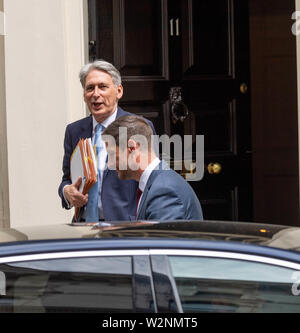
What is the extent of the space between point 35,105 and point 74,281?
4462 mm

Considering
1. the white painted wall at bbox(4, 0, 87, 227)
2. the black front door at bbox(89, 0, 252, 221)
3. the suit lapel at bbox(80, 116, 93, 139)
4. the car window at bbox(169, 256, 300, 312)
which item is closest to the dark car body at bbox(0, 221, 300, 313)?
the car window at bbox(169, 256, 300, 312)

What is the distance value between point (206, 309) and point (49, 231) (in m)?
0.81

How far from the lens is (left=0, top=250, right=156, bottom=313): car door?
3.83 meters

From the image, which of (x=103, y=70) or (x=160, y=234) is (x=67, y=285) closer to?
(x=160, y=234)

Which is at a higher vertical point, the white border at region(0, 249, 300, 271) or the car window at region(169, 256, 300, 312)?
the white border at region(0, 249, 300, 271)

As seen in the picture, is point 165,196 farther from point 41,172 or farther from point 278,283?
point 41,172

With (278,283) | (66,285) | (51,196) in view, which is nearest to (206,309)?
(278,283)

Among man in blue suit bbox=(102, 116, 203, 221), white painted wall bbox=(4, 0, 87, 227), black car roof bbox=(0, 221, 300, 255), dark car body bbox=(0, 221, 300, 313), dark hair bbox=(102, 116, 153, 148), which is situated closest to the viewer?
dark car body bbox=(0, 221, 300, 313)

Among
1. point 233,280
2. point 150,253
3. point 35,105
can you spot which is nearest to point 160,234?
point 150,253

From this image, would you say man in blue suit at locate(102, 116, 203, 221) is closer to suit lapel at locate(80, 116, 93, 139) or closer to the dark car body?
suit lapel at locate(80, 116, 93, 139)

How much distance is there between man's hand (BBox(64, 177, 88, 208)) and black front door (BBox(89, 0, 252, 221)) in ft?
7.99

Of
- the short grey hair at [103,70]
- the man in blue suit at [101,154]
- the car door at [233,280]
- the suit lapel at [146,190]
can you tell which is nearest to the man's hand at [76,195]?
the man in blue suit at [101,154]

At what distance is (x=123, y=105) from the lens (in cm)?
870

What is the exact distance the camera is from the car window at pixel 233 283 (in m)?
3.87
